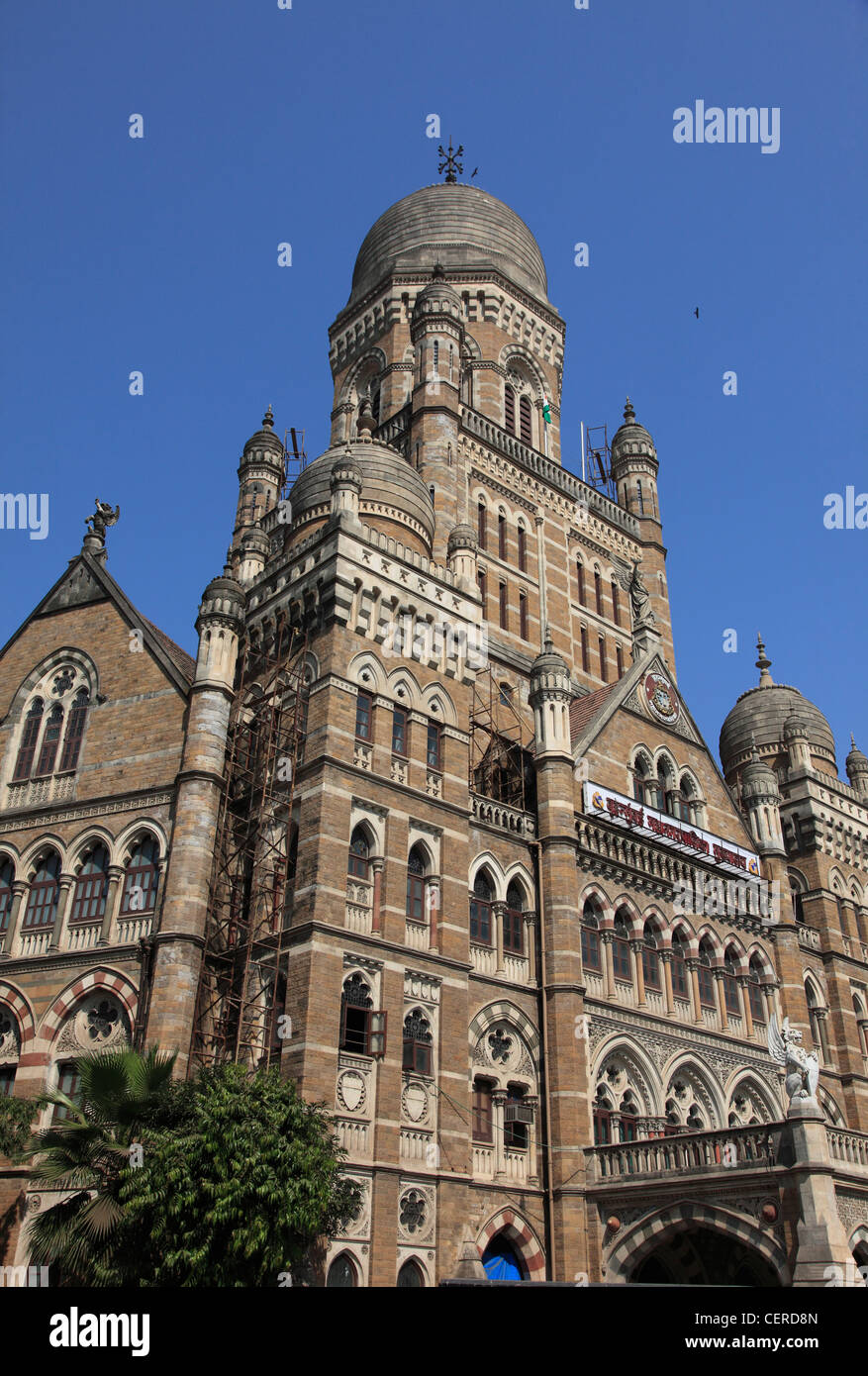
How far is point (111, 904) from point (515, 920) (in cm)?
946

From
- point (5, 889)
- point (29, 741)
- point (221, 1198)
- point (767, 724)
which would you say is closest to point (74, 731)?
point (29, 741)

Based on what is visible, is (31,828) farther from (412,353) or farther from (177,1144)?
(412,353)

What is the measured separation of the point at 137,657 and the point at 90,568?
13.6ft

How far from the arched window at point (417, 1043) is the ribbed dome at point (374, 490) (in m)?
13.8

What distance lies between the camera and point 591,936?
2961 cm

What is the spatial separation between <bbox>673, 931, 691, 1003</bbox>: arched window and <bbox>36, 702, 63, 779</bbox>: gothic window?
16994 millimetres

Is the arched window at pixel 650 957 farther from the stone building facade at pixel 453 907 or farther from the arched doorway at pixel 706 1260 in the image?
the arched doorway at pixel 706 1260

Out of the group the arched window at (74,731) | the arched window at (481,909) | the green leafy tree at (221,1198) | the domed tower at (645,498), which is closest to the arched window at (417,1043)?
the arched window at (481,909)

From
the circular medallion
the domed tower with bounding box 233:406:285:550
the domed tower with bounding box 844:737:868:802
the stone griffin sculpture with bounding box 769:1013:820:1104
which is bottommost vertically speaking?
the stone griffin sculpture with bounding box 769:1013:820:1104

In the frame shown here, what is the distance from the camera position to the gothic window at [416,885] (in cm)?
2586

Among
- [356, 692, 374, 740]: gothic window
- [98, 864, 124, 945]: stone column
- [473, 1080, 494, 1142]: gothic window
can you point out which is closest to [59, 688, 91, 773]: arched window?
[98, 864, 124, 945]: stone column

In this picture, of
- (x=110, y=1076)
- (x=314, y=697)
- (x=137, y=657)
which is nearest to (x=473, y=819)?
(x=314, y=697)

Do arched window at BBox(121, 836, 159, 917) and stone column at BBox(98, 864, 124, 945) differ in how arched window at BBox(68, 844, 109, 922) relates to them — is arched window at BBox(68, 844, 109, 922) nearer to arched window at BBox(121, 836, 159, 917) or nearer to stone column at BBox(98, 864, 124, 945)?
stone column at BBox(98, 864, 124, 945)

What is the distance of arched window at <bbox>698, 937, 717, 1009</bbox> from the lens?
3186 cm
